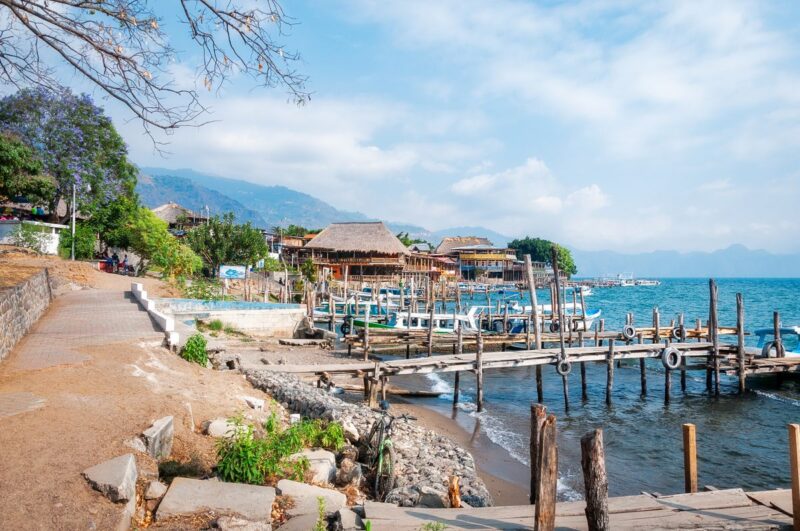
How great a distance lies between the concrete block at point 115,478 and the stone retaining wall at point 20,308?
548cm

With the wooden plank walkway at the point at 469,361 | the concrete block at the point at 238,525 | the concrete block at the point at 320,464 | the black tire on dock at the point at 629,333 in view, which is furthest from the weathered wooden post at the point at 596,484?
the black tire on dock at the point at 629,333

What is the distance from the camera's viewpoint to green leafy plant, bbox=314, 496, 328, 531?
5.31 metres

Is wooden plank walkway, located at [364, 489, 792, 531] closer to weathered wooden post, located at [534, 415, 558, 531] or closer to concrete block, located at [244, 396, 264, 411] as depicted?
weathered wooden post, located at [534, 415, 558, 531]

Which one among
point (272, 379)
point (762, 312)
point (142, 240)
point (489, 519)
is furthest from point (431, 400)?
point (762, 312)

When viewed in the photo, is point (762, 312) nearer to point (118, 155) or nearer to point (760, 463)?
point (760, 463)

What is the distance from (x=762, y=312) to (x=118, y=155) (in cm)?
6214

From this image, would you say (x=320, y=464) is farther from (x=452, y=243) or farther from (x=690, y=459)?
(x=452, y=243)

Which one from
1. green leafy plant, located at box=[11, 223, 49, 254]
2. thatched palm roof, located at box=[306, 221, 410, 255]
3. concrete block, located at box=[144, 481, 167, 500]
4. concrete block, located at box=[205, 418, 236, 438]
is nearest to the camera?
concrete block, located at box=[144, 481, 167, 500]

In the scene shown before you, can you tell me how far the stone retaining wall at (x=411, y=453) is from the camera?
7.04 m

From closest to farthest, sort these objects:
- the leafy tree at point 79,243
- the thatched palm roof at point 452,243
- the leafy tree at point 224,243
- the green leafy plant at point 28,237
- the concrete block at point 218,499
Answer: the concrete block at point 218,499, the green leafy plant at point 28,237, the leafy tree at point 79,243, the leafy tree at point 224,243, the thatched palm roof at point 452,243

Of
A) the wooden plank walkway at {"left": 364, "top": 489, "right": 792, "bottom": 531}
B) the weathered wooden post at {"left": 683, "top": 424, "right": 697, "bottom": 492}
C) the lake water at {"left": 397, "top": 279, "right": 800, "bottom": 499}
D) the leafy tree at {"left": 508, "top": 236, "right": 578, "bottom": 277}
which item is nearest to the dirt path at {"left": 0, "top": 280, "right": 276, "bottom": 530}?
the wooden plank walkway at {"left": 364, "top": 489, "right": 792, "bottom": 531}

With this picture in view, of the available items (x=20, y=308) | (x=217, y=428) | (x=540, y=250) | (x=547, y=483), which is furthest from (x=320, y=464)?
(x=540, y=250)

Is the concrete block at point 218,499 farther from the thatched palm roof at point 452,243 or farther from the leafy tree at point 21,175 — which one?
the thatched palm roof at point 452,243

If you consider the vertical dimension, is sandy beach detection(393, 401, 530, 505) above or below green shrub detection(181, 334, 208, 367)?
below
